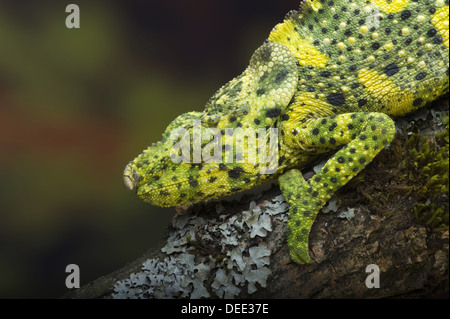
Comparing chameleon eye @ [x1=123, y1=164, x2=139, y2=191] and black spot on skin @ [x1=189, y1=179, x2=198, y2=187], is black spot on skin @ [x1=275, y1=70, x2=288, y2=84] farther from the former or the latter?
chameleon eye @ [x1=123, y1=164, x2=139, y2=191]

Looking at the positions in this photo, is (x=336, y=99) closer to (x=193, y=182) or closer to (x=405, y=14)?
(x=405, y=14)

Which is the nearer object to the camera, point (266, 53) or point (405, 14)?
point (405, 14)

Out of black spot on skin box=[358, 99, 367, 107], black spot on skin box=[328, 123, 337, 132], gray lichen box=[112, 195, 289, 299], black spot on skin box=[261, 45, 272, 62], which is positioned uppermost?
black spot on skin box=[261, 45, 272, 62]

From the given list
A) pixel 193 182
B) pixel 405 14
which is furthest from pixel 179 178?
pixel 405 14

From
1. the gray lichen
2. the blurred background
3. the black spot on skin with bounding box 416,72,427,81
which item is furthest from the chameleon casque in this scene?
the blurred background

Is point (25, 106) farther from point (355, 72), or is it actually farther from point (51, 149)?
point (355, 72)

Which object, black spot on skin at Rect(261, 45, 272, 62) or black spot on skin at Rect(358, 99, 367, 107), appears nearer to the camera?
black spot on skin at Rect(358, 99, 367, 107)
